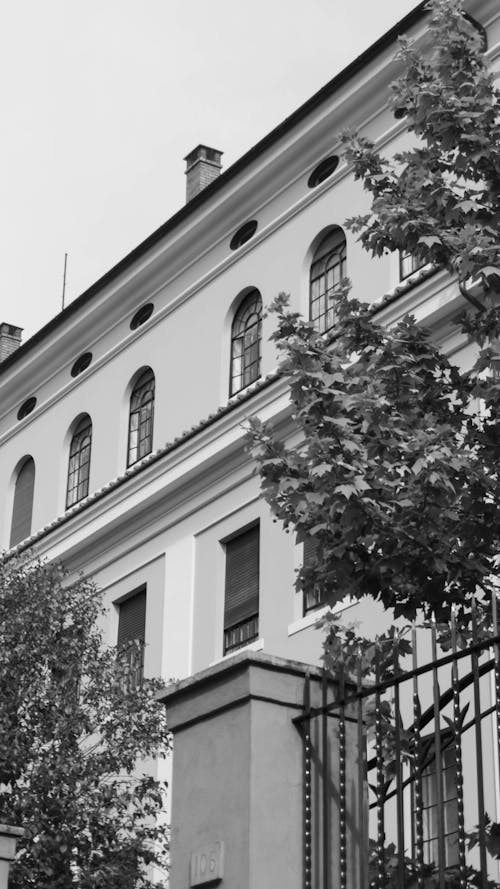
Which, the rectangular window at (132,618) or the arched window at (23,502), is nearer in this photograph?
the rectangular window at (132,618)

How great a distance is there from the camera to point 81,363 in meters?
28.8

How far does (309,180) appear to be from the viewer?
23172 mm

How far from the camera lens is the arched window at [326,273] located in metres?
22.2

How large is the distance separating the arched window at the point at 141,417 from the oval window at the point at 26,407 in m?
3.88

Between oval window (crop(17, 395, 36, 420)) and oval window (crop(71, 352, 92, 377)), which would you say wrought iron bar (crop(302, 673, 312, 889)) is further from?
oval window (crop(17, 395, 36, 420))

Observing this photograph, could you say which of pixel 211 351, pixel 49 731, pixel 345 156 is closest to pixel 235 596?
pixel 211 351

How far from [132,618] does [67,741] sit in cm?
749

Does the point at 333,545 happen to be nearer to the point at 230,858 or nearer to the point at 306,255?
the point at 230,858

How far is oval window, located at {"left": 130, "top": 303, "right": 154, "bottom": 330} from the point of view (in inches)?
1056

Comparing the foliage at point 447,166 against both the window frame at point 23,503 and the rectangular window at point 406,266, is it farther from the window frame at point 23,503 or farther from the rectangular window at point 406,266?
the window frame at point 23,503

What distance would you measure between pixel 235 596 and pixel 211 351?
3.99 meters

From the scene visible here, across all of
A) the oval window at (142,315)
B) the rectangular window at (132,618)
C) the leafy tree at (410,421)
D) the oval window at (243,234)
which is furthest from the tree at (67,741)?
the oval window at (142,315)

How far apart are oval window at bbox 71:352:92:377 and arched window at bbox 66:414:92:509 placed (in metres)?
0.98

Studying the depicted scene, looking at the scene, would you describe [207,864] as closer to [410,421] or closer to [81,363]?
[410,421]
